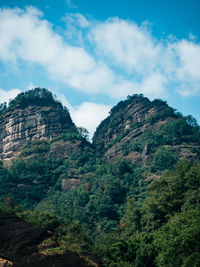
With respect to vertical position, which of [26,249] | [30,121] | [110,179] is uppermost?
[30,121]

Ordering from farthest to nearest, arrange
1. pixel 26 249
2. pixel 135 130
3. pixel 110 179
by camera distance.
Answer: pixel 135 130
pixel 110 179
pixel 26 249

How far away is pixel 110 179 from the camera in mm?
68125

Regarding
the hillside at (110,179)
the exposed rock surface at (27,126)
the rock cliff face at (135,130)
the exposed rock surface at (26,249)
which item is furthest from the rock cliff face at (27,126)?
the exposed rock surface at (26,249)

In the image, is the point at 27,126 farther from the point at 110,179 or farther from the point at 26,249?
the point at 26,249

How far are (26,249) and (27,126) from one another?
7565 cm

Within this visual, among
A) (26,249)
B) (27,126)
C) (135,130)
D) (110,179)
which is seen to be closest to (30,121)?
(27,126)

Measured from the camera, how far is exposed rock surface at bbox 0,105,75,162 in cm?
9312

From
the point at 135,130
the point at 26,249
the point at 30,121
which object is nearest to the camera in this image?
the point at 26,249

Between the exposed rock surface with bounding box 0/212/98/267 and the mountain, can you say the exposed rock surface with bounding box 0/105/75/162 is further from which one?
the exposed rock surface with bounding box 0/212/98/267

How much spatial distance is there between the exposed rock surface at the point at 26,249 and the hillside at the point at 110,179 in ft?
2.59

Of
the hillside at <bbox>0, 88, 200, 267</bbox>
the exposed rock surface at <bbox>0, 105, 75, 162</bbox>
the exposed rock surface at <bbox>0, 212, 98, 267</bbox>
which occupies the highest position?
the exposed rock surface at <bbox>0, 105, 75, 162</bbox>

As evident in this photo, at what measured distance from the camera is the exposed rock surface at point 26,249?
22.4 metres

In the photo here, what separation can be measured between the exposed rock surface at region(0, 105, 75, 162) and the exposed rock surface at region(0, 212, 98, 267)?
2616 inches

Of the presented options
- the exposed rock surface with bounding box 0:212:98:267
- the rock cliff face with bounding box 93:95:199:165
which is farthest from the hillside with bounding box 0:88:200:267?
the exposed rock surface with bounding box 0:212:98:267
